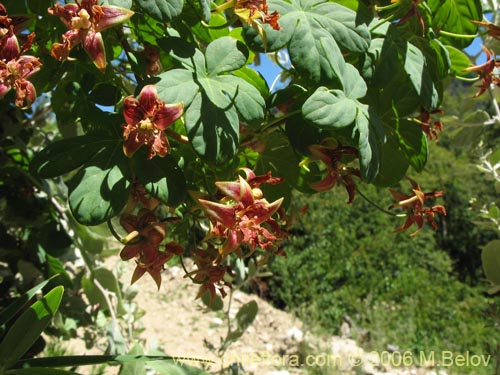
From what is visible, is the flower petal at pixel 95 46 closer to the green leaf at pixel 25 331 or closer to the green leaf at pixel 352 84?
the green leaf at pixel 352 84

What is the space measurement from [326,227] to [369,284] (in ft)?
3.37

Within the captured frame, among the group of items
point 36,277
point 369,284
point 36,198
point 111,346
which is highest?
point 36,198

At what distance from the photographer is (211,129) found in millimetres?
542

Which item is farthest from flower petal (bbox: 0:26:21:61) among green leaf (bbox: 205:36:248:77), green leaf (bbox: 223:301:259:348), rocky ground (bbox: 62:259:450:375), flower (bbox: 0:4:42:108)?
rocky ground (bbox: 62:259:450:375)

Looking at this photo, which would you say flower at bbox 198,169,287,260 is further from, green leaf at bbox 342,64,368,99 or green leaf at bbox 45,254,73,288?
green leaf at bbox 45,254,73,288

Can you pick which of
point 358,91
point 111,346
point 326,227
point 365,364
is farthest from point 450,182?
point 358,91

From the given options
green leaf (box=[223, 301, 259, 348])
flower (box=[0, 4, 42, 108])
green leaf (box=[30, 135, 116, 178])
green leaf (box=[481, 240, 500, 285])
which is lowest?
green leaf (box=[223, 301, 259, 348])

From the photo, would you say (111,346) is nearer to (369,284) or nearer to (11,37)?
(11,37)

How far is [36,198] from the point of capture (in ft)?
4.99

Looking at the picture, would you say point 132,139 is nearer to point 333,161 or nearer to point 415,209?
point 333,161

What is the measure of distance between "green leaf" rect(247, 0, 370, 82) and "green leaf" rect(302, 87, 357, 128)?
0.9 inches

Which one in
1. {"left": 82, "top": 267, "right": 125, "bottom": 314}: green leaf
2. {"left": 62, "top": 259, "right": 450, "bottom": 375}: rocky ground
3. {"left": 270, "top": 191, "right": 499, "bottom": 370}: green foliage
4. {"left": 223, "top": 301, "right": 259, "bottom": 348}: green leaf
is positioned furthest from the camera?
{"left": 270, "top": 191, "right": 499, "bottom": 370}: green foliage

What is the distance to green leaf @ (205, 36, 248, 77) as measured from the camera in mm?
608

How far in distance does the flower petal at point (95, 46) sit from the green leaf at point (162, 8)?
0.06 metres
